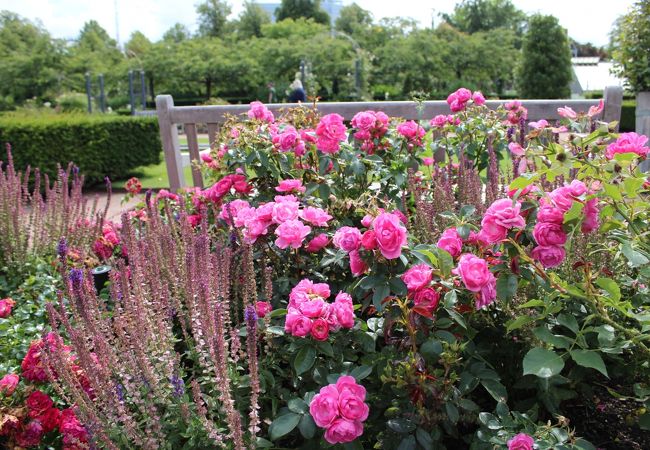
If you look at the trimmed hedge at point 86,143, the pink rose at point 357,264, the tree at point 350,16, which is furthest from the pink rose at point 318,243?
the tree at point 350,16

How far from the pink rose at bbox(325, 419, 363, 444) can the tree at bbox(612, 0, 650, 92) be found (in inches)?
219

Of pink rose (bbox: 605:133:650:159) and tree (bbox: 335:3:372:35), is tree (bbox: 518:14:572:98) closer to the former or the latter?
pink rose (bbox: 605:133:650:159)

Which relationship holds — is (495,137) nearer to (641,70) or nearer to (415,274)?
(415,274)

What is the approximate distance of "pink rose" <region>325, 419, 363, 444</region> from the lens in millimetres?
1333

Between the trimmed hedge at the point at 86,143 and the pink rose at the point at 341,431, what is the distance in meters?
9.16

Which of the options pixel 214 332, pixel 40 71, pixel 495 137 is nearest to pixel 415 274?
pixel 214 332

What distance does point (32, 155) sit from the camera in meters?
9.70

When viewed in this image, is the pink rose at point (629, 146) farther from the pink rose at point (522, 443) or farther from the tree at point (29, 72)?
the tree at point (29, 72)

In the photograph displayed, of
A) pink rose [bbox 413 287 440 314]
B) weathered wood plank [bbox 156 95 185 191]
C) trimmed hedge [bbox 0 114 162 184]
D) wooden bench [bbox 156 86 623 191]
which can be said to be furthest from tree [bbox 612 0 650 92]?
trimmed hedge [bbox 0 114 162 184]

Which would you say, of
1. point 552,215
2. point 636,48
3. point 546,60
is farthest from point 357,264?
point 546,60

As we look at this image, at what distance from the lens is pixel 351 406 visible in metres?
1.37

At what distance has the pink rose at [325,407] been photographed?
4.40ft

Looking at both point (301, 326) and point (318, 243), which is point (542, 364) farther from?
point (318, 243)

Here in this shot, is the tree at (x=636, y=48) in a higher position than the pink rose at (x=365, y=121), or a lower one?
higher
